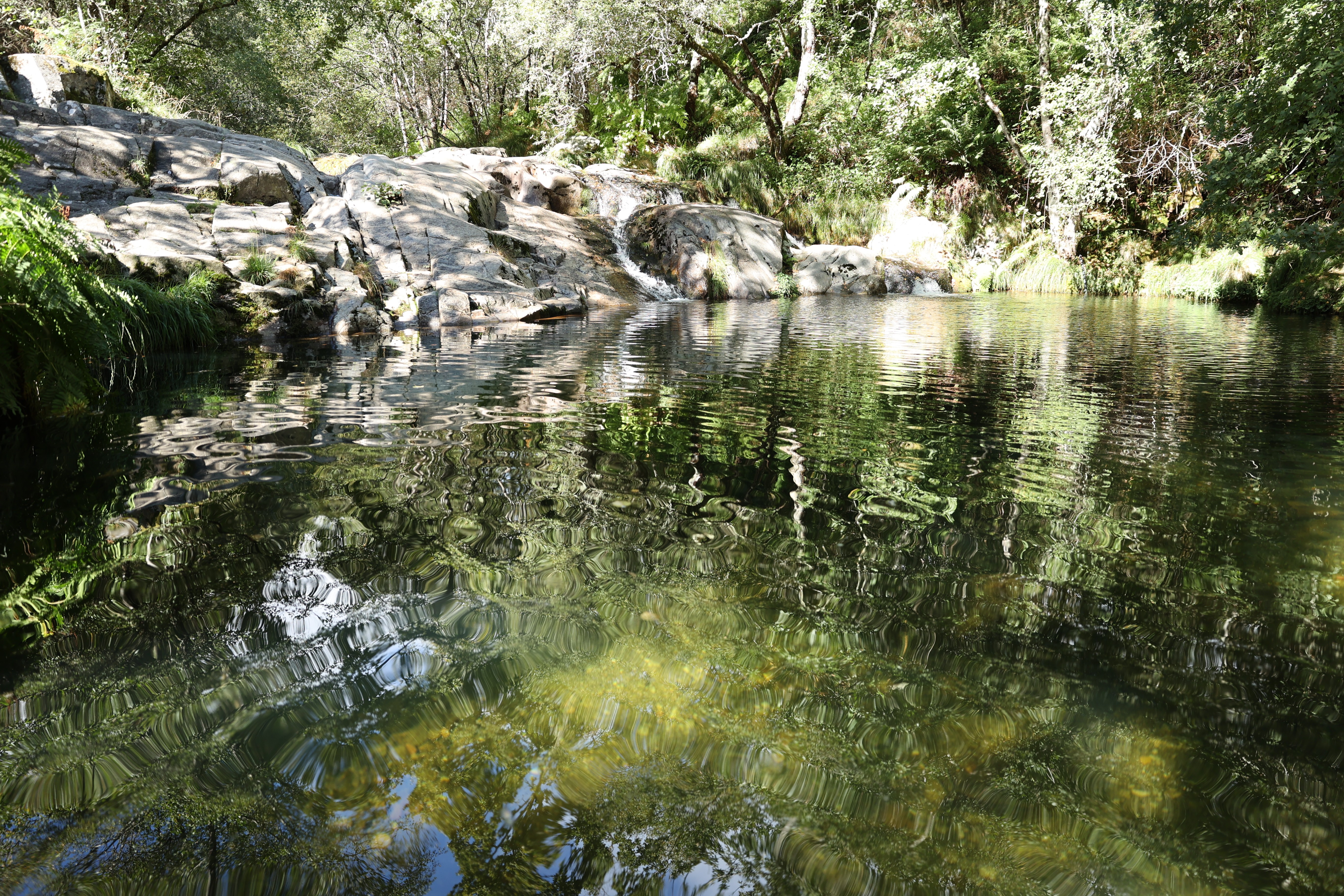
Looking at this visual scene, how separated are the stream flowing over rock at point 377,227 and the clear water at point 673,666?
7401 mm

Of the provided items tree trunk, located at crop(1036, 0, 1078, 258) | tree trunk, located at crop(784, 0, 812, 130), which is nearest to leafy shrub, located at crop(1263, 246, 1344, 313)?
tree trunk, located at crop(1036, 0, 1078, 258)

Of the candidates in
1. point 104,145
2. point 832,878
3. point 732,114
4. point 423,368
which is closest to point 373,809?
point 832,878

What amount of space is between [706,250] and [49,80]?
15065mm

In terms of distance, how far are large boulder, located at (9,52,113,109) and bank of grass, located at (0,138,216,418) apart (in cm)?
1369

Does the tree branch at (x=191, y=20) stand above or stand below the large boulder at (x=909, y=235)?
above

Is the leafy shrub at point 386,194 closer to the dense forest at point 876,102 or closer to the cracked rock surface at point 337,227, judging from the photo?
the cracked rock surface at point 337,227

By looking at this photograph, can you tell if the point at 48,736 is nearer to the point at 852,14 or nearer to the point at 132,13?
the point at 852,14

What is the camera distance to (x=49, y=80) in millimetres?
15523

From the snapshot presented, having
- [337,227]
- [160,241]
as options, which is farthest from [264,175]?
[160,241]

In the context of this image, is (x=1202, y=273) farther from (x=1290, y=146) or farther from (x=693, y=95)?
(x=693, y=95)

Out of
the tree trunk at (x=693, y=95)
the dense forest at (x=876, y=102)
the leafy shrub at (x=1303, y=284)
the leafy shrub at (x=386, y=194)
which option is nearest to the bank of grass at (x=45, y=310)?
the leafy shrub at (x=386, y=194)

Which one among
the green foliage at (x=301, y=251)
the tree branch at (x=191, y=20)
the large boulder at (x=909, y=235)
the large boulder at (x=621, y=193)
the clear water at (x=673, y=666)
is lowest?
the clear water at (x=673, y=666)

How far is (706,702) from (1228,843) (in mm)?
1155

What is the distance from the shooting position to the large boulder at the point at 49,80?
15.3 meters
